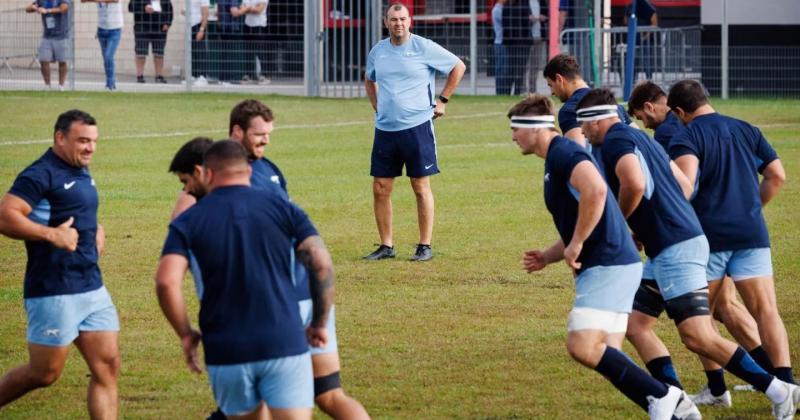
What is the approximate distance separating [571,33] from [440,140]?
22.0 feet

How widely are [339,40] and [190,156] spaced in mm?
22146

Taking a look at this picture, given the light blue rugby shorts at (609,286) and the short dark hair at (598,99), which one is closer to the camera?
the light blue rugby shorts at (609,286)

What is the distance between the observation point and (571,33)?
2841 cm

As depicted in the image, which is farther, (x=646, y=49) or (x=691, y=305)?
(x=646, y=49)

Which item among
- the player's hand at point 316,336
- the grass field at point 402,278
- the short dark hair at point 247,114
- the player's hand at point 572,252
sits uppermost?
the short dark hair at point 247,114

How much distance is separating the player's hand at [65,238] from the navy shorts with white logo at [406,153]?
659cm

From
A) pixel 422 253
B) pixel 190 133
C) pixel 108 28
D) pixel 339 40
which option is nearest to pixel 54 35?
pixel 108 28

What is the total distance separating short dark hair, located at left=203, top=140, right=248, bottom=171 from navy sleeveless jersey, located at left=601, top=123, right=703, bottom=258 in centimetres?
260

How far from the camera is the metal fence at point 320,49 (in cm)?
2825

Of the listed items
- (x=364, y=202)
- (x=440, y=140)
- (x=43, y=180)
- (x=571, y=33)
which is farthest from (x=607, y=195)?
(x=571, y=33)

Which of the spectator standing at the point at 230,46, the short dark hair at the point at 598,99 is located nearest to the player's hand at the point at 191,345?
the short dark hair at the point at 598,99

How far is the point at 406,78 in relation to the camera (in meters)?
14.3

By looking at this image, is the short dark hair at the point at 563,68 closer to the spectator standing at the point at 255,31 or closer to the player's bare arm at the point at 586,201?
the player's bare arm at the point at 586,201

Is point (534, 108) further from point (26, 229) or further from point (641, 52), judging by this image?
point (641, 52)
